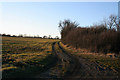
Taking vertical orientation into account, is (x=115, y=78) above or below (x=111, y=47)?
below

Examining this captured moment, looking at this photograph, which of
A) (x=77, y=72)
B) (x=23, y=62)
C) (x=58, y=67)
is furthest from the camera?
(x=23, y=62)

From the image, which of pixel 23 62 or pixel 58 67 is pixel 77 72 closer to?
pixel 58 67

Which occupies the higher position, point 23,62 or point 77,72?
point 23,62

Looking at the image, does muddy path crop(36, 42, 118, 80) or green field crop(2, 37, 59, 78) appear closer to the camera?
muddy path crop(36, 42, 118, 80)

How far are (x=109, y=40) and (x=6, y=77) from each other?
15607mm

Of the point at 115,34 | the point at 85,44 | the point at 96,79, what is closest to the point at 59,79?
the point at 96,79

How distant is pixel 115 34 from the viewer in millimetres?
16406

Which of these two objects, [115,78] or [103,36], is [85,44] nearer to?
[103,36]

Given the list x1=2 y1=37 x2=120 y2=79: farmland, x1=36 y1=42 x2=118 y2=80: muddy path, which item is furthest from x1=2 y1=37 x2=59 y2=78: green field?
x1=36 y1=42 x2=118 y2=80: muddy path

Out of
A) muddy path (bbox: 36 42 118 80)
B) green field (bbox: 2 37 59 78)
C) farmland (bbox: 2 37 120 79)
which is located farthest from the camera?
green field (bbox: 2 37 59 78)

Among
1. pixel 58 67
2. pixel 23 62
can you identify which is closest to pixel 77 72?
pixel 58 67

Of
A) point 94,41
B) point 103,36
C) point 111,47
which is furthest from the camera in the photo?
point 94,41

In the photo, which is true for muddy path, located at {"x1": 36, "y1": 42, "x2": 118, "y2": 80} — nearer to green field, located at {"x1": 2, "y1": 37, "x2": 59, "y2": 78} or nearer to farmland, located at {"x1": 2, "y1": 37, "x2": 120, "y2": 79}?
farmland, located at {"x1": 2, "y1": 37, "x2": 120, "y2": 79}

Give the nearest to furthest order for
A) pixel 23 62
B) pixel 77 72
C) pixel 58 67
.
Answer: pixel 77 72 < pixel 58 67 < pixel 23 62
